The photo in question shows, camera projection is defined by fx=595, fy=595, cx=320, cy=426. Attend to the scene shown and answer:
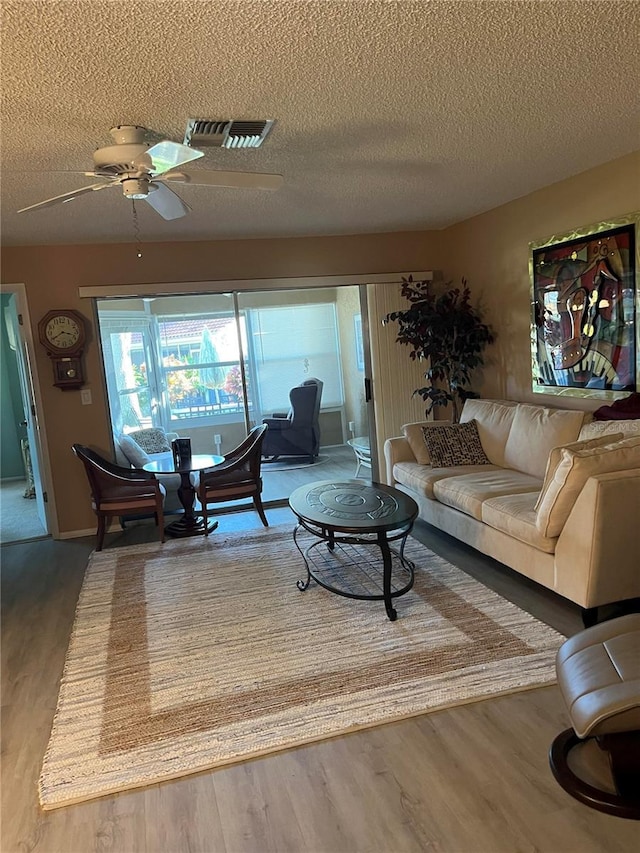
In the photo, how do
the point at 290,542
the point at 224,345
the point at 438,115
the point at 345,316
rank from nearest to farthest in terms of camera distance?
the point at 438,115
the point at 290,542
the point at 224,345
the point at 345,316

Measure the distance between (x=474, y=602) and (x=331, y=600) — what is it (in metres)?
0.78

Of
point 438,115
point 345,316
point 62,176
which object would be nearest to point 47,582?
point 62,176

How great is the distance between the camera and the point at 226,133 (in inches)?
104

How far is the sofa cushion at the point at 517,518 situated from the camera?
3.00m

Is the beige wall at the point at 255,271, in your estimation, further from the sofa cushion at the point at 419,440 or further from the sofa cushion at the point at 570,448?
the sofa cushion at the point at 570,448

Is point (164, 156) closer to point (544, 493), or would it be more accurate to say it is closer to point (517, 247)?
point (544, 493)

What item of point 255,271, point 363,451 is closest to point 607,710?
point 255,271

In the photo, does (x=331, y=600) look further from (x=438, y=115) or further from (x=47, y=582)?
(x=438, y=115)

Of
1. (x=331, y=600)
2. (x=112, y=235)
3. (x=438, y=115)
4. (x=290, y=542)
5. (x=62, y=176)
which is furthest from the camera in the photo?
(x=112, y=235)

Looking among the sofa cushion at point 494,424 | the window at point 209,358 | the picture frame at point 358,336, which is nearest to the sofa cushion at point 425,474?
the sofa cushion at point 494,424

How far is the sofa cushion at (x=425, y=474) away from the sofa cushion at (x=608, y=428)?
82 centimetres

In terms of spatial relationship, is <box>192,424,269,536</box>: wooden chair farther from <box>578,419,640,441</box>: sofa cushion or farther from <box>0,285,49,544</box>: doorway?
<box>578,419,640,441</box>: sofa cushion

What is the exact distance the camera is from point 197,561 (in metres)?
4.16

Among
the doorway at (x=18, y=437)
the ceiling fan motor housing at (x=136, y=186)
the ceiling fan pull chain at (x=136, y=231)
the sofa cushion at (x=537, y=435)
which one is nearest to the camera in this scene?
the ceiling fan motor housing at (x=136, y=186)
